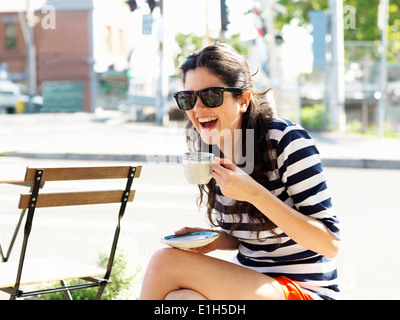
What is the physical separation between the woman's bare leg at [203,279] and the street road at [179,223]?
1227 millimetres

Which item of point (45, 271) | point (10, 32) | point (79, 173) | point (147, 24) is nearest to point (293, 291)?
point (79, 173)

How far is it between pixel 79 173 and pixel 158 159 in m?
8.82

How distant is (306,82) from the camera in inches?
736

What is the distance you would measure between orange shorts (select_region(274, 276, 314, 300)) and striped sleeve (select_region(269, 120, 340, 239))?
0.25 meters

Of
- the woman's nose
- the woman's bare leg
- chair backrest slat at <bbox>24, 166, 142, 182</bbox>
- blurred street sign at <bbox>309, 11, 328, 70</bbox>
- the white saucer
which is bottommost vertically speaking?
the woman's bare leg

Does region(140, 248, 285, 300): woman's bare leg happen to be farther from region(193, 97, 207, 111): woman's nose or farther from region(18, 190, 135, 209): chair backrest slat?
region(18, 190, 135, 209): chair backrest slat

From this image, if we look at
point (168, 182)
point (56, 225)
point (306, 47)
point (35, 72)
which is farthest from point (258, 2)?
point (35, 72)

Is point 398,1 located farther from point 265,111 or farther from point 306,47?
point 265,111

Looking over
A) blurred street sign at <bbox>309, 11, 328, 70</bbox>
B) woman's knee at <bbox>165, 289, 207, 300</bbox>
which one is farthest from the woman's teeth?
blurred street sign at <bbox>309, 11, 328, 70</bbox>

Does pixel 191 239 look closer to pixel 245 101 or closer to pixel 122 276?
pixel 245 101

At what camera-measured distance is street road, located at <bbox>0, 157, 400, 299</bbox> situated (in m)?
4.75

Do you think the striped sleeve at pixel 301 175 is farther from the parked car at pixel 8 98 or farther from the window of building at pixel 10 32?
the window of building at pixel 10 32

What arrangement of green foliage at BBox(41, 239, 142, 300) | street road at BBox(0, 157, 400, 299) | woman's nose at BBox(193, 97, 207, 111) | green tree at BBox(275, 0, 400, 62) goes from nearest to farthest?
1. woman's nose at BBox(193, 97, 207, 111)
2. green foliage at BBox(41, 239, 142, 300)
3. street road at BBox(0, 157, 400, 299)
4. green tree at BBox(275, 0, 400, 62)
